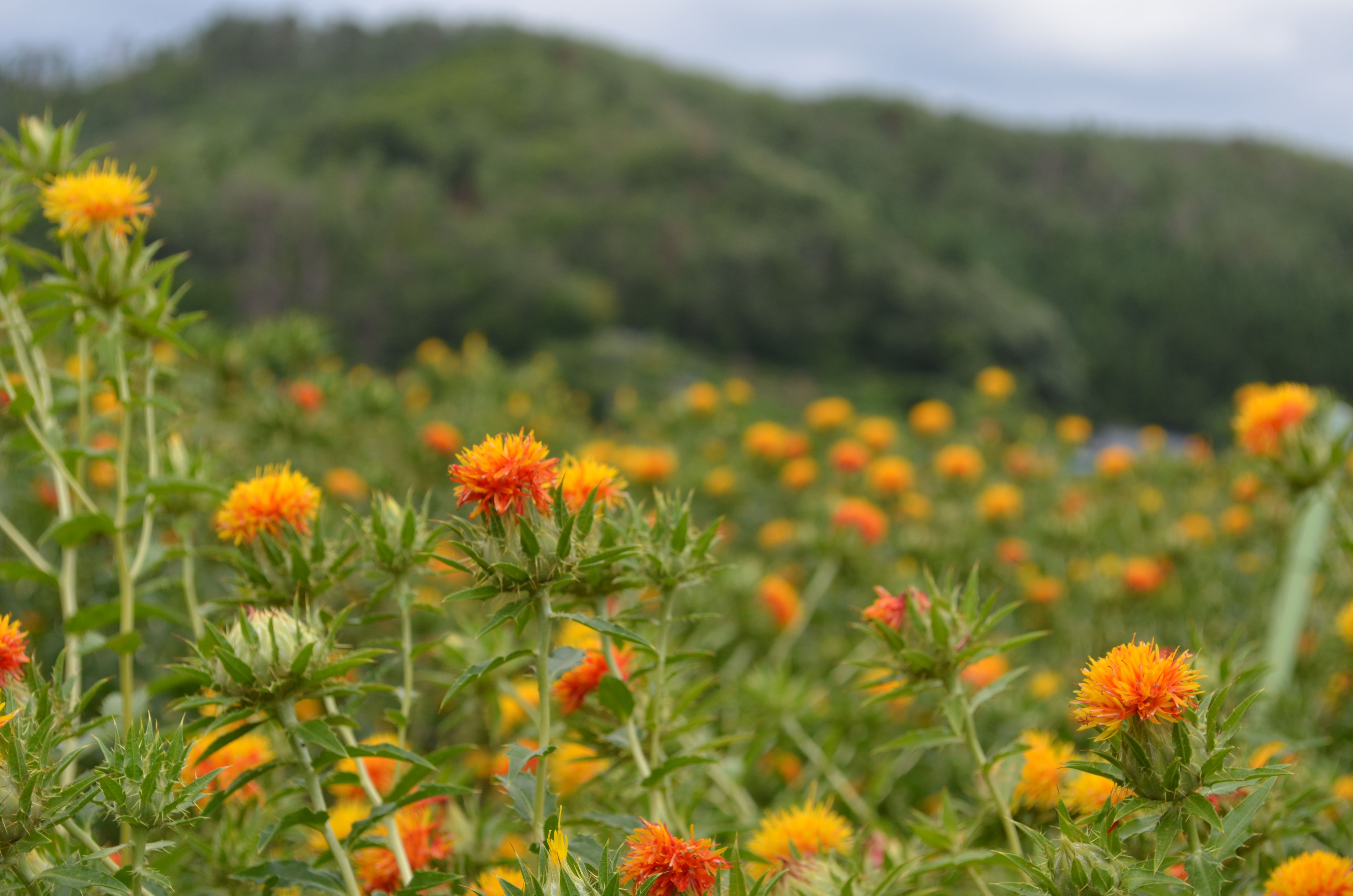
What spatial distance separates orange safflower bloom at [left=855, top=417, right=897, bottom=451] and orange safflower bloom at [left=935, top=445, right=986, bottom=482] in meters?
0.44

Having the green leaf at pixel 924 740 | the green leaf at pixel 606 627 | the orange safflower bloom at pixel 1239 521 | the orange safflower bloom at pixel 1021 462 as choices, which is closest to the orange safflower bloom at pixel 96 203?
the green leaf at pixel 606 627

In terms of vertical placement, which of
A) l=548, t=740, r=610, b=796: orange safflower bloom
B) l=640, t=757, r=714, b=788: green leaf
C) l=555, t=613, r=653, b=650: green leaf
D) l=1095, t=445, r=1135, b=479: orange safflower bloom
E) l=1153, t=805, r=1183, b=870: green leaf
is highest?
l=555, t=613, r=653, b=650: green leaf

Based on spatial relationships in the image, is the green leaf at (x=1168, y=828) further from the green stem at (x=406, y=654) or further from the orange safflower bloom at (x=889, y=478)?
the orange safflower bloom at (x=889, y=478)

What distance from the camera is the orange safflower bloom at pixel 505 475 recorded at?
1295 mm

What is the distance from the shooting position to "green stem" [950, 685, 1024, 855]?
4.37 feet

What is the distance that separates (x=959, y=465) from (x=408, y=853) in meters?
4.53

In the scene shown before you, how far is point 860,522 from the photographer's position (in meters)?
4.12

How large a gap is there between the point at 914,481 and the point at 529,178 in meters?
27.5

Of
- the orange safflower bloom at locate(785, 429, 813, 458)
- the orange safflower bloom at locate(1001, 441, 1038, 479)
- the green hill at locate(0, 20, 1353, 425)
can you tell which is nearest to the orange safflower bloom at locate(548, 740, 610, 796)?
the orange safflower bloom at locate(785, 429, 813, 458)

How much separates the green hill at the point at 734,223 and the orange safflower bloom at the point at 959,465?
15.0m

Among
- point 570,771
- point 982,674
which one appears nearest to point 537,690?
point 570,771

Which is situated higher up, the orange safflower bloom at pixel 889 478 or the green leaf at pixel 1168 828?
the green leaf at pixel 1168 828

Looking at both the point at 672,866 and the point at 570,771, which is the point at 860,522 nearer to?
the point at 570,771

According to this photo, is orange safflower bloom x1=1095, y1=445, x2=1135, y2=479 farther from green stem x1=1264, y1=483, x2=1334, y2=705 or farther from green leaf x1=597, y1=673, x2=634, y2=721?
green leaf x1=597, y1=673, x2=634, y2=721
